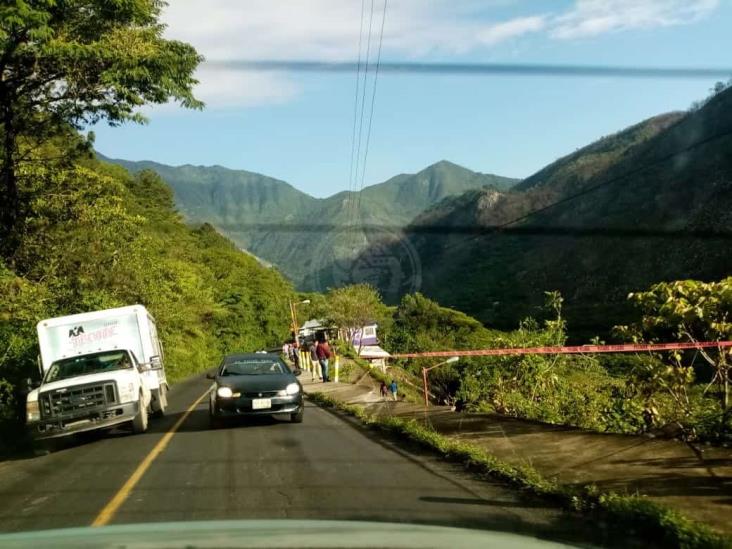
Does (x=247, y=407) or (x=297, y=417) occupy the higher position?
(x=247, y=407)

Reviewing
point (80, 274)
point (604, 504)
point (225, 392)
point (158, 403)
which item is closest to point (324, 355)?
point (80, 274)

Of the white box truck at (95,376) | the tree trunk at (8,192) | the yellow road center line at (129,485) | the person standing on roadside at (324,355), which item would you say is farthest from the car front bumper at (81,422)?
the person standing on roadside at (324,355)

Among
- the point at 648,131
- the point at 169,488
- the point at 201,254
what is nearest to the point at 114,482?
the point at 169,488

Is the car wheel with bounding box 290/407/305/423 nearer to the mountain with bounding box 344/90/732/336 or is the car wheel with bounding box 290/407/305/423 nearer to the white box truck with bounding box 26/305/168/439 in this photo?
the white box truck with bounding box 26/305/168/439

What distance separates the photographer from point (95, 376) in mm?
13016

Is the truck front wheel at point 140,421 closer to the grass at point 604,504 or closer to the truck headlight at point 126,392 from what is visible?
the truck headlight at point 126,392

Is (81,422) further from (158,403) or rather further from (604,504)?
(604,504)

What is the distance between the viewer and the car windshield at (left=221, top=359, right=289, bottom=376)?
1458cm

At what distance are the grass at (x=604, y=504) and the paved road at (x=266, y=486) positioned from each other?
24cm

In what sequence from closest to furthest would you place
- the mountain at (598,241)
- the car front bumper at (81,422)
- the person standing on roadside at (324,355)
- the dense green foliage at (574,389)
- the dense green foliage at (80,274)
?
the dense green foliage at (574,389) < the car front bumper at (81,422) < the dense green foliage at (80,274) < the person standing on roadside at (324,355) < the mountain at (598,241)

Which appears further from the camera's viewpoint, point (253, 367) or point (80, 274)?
point (80, 274)

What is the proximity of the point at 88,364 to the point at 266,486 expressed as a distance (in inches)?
317

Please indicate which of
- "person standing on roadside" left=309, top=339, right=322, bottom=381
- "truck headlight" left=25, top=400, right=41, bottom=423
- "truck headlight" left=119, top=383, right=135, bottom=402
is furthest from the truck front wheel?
"person standing on roadside" left=309, top=339, right=322, bottom=381

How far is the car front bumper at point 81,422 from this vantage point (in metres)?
12.1
